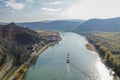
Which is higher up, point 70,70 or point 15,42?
point 15,42

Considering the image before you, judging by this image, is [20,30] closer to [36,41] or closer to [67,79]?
[36,41]

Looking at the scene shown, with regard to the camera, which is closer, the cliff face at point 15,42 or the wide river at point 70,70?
the wide river at point 70,70

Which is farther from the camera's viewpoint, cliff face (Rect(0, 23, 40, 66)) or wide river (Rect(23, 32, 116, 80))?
cliff face (Rect(0, 23, 40, 66))

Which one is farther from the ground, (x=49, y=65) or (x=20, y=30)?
(x=20, y=30)

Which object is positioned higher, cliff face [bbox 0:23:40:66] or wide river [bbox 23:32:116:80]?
cliff face [bbox 0:23:40:66]

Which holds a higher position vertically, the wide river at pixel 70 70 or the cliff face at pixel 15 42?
the cliff face at pixel 15 42

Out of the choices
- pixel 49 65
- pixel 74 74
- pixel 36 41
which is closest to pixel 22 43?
pixel 36 41

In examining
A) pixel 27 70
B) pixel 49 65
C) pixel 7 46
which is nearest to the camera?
pixel 27 70

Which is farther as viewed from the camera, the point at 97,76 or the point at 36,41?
the point at 36,41
